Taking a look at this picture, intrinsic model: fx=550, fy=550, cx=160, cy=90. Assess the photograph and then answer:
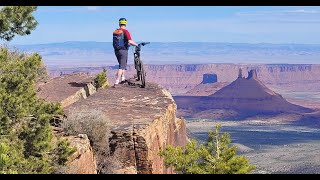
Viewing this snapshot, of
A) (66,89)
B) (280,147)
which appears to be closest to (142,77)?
(66,89)

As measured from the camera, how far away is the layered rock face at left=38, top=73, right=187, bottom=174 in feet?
34.7

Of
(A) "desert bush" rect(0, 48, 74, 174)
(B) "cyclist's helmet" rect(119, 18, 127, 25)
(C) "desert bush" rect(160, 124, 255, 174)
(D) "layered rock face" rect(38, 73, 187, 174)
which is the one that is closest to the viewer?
(A) "desert bush" rect(0, 48, 74, 174)

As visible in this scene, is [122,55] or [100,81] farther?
[100,81]

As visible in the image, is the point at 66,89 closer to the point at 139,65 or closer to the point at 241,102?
the point at 139,65

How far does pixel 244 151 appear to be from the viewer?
8694 centimetres

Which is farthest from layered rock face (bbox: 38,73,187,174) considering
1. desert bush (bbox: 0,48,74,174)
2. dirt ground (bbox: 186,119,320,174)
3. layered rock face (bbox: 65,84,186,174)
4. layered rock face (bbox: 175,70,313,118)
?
layered rock face (bbox: 175,70,313,118)

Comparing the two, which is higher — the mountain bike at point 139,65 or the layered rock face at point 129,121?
the mountain bike at point 139,65

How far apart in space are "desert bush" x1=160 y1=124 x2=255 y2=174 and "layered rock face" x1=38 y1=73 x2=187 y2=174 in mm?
364

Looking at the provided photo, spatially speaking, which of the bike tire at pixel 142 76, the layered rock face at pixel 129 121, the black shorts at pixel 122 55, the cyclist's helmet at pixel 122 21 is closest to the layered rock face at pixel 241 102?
the bike tire at pixel 142 76

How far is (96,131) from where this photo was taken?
34.6 feet

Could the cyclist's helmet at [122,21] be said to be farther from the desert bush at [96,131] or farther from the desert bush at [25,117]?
the desert bush at [25,117]

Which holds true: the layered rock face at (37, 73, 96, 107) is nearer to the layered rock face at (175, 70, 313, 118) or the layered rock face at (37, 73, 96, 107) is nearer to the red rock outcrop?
the red rock outcrop

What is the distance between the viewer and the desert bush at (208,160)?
12.3 meters

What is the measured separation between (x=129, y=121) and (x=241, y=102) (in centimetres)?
17188
